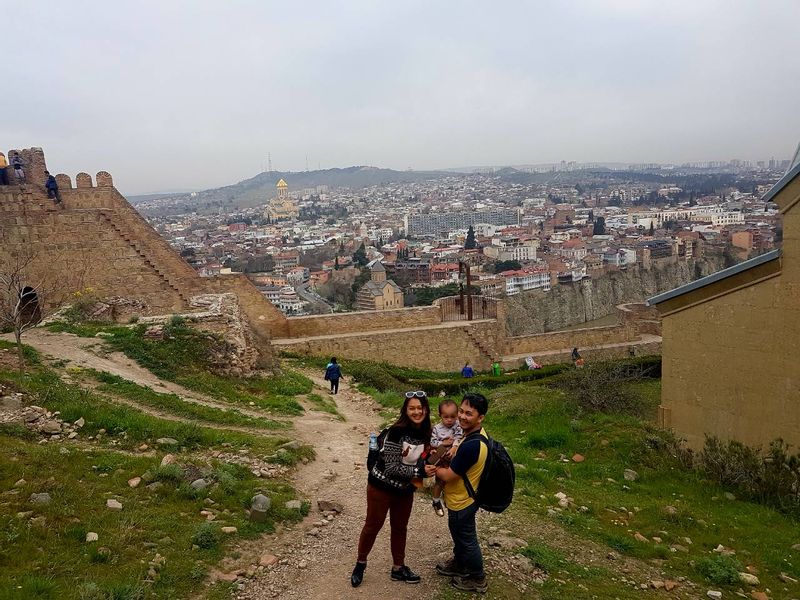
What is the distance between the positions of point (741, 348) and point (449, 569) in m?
5.81

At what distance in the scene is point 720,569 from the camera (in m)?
5.05

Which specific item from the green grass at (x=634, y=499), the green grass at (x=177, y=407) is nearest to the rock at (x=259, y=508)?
the green grass at (x=634, y=499)

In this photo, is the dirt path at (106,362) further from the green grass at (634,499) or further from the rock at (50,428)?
the green grass at (634,499)

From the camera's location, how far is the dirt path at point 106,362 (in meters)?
8.98

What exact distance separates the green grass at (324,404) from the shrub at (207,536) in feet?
17.3

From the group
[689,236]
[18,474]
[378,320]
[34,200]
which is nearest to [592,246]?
[689,236]

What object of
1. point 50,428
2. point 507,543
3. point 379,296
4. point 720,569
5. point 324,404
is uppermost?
point 50,428

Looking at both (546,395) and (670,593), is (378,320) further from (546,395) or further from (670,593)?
(670,593)

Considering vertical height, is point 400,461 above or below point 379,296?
above

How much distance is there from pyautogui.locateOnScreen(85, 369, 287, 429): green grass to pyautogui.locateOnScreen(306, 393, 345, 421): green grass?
177 cm

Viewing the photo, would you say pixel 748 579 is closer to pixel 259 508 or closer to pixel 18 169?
pixel 259 508

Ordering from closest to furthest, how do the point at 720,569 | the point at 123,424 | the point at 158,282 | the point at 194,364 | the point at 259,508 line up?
the point at 259,508, the point at 720,569, the point at 123,424, the point at 194,364, the point at 158,282

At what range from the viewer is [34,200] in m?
14.2

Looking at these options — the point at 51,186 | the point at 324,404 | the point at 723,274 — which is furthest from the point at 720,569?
the point at 51,186
